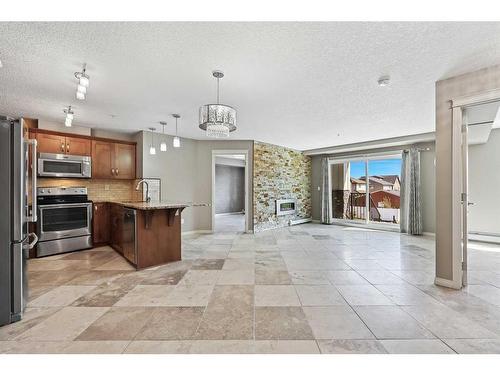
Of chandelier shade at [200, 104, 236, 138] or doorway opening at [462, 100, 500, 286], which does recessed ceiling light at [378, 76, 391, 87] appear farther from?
doorway opening at [462, 100, 500, 286]

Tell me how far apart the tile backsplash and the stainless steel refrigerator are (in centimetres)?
293

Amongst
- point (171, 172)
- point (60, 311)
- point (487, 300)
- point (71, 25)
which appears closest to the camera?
point (71, 25)

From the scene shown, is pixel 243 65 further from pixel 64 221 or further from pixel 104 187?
pixel 104 187

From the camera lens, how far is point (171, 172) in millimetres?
5590

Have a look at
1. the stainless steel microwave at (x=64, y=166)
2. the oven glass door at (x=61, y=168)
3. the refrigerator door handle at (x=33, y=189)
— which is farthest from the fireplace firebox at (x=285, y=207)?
the refrigerator door handle at (x=33, y=189)

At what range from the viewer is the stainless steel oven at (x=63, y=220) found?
12.7 feet

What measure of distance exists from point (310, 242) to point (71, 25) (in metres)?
4.94

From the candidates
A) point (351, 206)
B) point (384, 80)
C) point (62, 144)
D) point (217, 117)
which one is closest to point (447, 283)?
point (384, 80)

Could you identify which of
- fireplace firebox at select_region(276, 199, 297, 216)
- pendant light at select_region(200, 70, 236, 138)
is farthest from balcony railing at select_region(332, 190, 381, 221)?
pendant light at select_region(200, 70, 236, 138)

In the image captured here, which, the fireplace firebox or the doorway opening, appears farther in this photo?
the fireplace firebox

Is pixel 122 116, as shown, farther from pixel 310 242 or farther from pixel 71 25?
pixel 310 242

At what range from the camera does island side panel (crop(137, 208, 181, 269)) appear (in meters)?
3.30

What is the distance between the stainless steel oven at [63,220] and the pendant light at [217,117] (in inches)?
136
